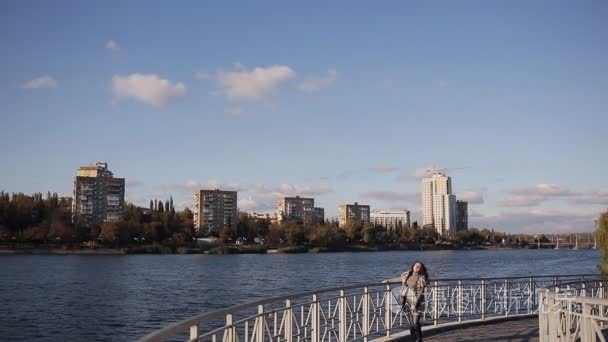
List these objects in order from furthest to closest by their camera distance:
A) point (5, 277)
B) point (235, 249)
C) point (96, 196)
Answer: point (96, 196), point (235, 249), point (5, 277)

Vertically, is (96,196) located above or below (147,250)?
above

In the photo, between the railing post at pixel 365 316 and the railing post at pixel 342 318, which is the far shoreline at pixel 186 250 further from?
the railing post at pixel 342 318

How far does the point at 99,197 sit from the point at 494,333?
173 meters

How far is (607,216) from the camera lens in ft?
88.1

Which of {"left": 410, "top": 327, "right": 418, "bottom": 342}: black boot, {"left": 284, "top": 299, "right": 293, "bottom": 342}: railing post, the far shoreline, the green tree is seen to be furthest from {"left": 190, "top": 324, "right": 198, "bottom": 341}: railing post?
the far shoreline

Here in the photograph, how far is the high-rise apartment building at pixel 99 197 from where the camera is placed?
173 m

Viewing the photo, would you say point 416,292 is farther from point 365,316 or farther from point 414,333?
point 365,316

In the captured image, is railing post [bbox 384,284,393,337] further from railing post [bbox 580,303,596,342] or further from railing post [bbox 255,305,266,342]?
railing post [bbox 580,303,596,342]

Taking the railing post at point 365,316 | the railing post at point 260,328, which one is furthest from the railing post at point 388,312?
the railing post at point 260,328

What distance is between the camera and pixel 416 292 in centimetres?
1125

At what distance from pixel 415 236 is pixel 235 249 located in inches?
2551

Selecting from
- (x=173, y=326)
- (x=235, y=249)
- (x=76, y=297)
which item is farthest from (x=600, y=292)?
(x=235, y=249)

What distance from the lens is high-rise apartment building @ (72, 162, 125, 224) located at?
567ft

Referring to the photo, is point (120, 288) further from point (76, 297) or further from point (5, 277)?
point (5, 277)
